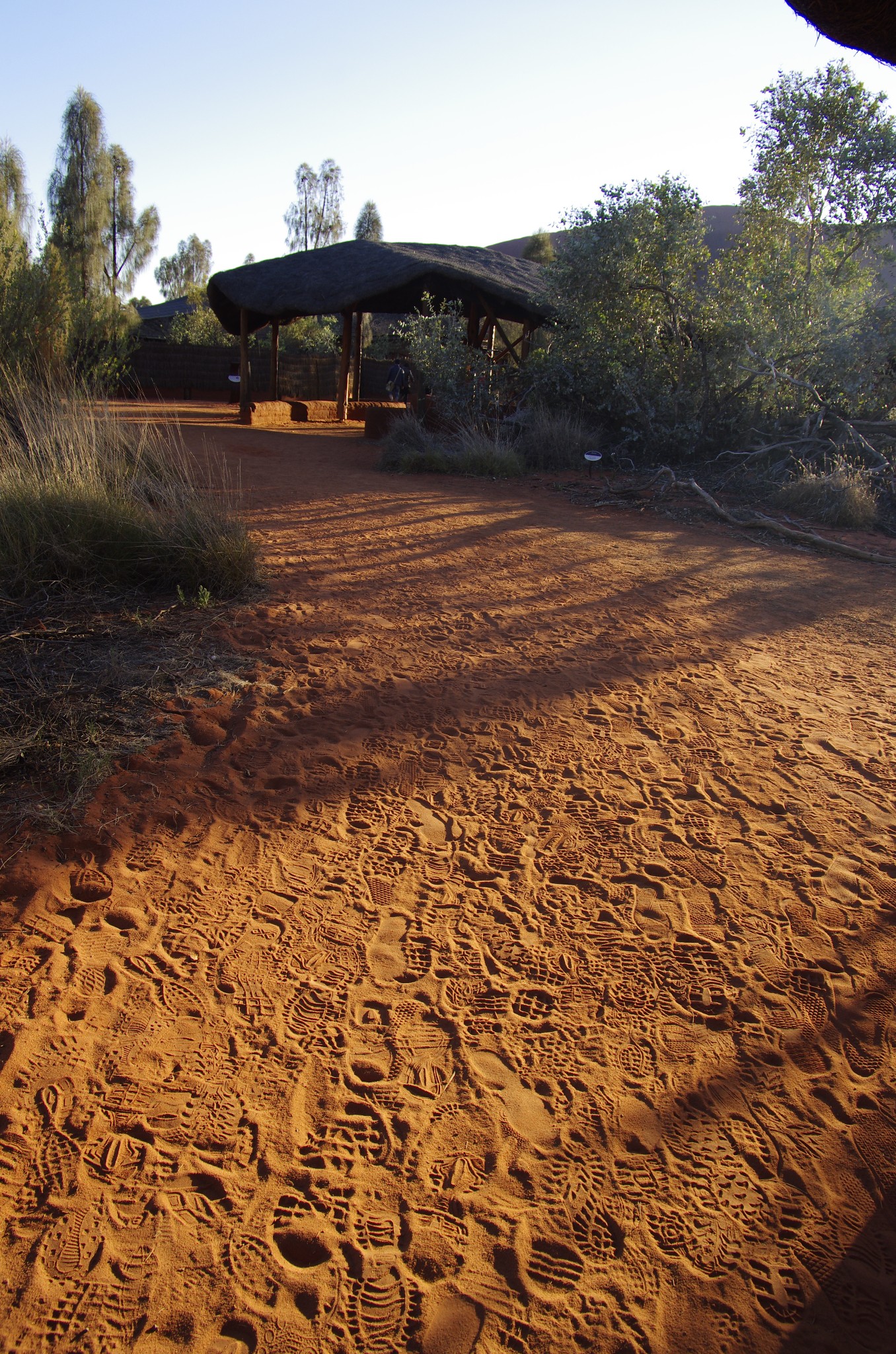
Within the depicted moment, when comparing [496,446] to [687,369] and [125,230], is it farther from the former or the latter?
[125,230]

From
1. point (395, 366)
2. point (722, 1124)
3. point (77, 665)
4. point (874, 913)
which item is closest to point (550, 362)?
point (395, 366)

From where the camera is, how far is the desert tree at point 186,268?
5541 cm

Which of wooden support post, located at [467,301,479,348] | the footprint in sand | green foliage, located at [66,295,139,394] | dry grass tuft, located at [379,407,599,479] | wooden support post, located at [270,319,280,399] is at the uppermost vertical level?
wooden support post, located at [467,301,479,348]

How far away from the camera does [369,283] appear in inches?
581

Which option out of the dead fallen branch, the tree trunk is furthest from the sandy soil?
the tree trunk

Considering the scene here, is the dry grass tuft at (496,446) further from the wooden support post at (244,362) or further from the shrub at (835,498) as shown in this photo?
the wooden support post at (244,362)

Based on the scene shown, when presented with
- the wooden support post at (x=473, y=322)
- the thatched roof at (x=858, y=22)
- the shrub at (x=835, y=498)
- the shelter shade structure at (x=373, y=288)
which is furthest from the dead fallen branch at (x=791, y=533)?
the wooden support post at (x=473, y=322)

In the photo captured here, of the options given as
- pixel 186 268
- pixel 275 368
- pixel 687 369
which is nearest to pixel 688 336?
pixel 687 369

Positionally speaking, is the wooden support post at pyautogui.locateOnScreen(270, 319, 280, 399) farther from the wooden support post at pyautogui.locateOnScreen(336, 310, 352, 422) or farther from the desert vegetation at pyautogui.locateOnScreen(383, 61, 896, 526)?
the desert vegetation at pyautogui.locateOnScreen(383, 61, 896, 526)

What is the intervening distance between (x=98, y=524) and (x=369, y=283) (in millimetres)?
11512

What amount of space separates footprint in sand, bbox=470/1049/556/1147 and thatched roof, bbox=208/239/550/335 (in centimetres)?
1467

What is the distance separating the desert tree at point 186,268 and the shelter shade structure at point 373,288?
44.1 meters

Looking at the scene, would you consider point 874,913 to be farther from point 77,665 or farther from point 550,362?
point 550,362

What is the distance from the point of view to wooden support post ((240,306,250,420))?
15.8 meters
